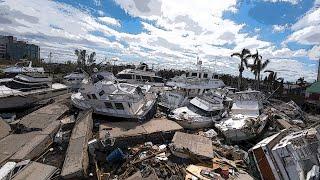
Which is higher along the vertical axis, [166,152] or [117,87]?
[117,87]

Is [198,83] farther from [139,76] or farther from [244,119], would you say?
[244,119]

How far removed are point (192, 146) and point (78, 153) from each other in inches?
206

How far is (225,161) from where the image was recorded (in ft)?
46.1

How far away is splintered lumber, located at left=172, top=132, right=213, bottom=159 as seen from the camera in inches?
534

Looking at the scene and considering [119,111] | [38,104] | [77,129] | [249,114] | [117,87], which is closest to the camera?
[77,129]

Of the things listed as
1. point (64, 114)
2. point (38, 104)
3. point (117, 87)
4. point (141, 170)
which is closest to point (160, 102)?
point (117, 87)

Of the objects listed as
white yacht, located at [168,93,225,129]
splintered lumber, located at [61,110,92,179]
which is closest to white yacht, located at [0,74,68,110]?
splintered lumber, located at [61,110,92,179]

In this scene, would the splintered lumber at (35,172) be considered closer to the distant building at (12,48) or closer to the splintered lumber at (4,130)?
the splintered lumber at (4,130)

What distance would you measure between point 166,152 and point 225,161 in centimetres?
273

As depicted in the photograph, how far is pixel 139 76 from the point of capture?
3164 centimetres

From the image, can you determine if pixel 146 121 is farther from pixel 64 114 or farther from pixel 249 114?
pixel 249 114

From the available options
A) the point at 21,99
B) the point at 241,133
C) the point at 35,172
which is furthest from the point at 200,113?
the point at 21,99

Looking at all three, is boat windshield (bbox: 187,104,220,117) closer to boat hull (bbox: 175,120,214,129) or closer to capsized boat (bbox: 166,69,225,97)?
boat hull (bbox: 175,120,214,129)

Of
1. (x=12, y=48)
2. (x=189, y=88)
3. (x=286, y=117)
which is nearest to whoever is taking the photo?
(x=286, y=117)
